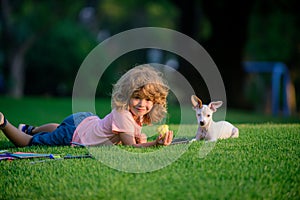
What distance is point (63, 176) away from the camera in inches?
162

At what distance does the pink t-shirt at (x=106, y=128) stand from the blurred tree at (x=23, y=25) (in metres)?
19.1

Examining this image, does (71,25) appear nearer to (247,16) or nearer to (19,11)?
(19,11)

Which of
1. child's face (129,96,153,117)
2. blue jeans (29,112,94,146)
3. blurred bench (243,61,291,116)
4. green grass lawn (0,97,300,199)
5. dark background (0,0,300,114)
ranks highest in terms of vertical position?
dark background (0,0,300,114)

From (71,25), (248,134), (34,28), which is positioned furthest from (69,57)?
(248,134)

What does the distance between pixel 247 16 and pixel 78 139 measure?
14889mm

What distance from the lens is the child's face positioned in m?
5.39

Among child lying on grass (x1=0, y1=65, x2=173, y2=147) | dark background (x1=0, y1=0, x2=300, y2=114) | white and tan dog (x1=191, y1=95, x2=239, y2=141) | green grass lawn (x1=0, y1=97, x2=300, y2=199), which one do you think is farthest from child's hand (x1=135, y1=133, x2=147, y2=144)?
dark background (x1=0, y1=0, x2=300, y2=114)

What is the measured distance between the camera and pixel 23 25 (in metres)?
26.7

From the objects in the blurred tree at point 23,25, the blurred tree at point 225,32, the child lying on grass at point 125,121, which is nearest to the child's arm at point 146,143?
the child lying on grass at point 125,121

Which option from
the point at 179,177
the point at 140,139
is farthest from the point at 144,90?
the point at 179,177

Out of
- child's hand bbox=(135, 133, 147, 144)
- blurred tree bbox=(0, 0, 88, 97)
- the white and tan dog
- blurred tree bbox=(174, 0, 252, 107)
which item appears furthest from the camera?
blurred tree bbox=(0, 0, 88, 97)

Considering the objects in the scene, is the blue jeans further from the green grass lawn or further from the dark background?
the dark background

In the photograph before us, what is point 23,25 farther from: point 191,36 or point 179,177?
point 179,177

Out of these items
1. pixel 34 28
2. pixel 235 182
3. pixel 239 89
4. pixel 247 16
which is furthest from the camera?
pixel 34 28
